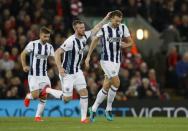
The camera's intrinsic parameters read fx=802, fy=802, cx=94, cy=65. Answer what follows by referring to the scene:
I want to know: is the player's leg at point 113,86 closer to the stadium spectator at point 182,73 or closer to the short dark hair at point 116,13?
the short dark hair at point 116,13

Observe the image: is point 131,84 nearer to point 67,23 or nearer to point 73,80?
point 67,23

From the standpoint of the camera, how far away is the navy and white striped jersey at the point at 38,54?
62.2 feet

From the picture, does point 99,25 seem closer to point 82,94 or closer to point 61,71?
point 61,71

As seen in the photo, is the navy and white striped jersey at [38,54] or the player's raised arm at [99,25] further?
the navy and white striped jersey at [38,54]

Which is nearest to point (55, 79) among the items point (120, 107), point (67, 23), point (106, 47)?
point (120, 107)

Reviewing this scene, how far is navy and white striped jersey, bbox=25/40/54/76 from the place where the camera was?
18969 millimetres

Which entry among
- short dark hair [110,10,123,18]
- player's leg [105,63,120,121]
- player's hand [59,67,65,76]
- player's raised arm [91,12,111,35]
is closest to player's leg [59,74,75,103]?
player's hand [59,67,65,76]

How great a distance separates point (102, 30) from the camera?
1802cm

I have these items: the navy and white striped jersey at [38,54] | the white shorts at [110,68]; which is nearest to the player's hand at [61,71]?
the white shorts at [110,68]

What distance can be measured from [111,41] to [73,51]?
0.98m

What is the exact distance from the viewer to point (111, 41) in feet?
59.1

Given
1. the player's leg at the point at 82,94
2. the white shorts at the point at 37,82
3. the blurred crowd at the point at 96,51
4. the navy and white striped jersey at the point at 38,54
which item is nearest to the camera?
the player's leg at the point at 82,94

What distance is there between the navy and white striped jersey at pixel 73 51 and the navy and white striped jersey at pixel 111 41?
1.42 feet

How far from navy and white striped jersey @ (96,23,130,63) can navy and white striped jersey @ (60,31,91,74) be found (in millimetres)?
434
